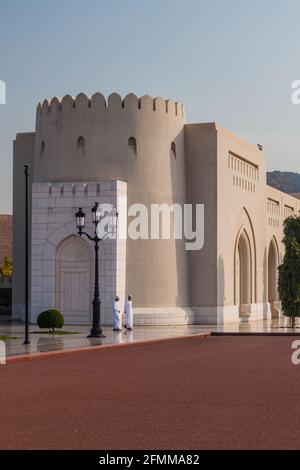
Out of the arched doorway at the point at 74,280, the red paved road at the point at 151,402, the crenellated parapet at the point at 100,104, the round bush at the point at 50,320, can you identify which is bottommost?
the red paved road at the point at 151,402

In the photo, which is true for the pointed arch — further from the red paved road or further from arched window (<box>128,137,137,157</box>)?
the red paved road

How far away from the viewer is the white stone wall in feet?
109

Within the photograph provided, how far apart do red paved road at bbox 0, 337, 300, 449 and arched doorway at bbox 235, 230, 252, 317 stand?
21110 mm

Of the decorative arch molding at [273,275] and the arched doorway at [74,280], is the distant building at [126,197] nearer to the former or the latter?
the arched doorway at [74,280]

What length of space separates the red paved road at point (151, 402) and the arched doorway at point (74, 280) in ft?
44.7

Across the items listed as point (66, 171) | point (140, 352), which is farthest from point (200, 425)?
point (66, 171)

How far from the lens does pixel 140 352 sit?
2184 cm

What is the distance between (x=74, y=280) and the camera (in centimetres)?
3397

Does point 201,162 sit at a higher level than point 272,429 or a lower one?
higher

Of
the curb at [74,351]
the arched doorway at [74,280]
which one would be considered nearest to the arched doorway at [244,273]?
the arched doorway at [74,280]

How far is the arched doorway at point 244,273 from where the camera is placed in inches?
1623

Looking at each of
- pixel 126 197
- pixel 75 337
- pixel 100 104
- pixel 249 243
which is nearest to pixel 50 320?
pixel 75 337
